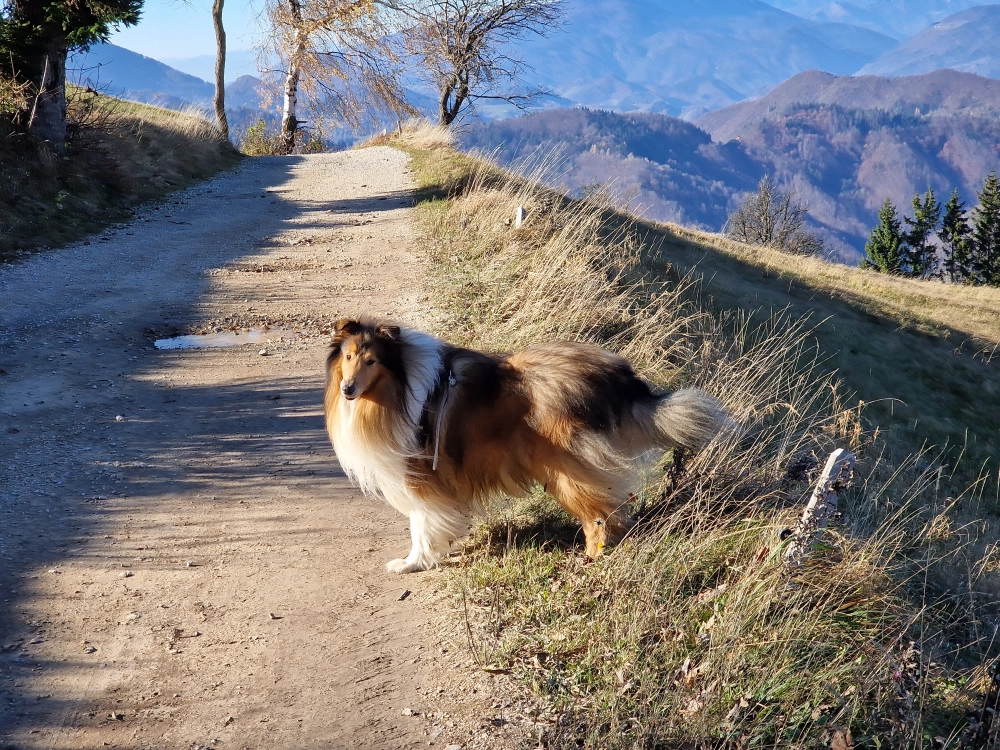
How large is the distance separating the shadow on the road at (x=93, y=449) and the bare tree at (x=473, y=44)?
24486 millimetres

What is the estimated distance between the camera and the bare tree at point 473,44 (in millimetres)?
30719

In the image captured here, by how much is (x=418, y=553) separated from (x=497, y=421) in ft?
3.36

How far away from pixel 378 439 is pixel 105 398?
3.71 meters

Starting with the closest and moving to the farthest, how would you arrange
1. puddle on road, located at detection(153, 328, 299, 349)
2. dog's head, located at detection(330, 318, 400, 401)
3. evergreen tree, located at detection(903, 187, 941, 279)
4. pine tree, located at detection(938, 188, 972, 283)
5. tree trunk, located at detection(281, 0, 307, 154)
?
dog's head, located at detection(330, 318, 400, 401)
puddle on road, located at detection(153, 328, 299, 349)
tree trunk, located at detection(281, 0, 307, 154)
pine tree, located at detection(938, 188, 972, 283)
evergreen tree, located at detection(903, 187, 941, 279)

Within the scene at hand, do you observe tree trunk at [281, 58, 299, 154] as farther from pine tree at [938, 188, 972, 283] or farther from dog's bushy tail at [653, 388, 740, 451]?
pine tree at [938, 188, 972, 283]

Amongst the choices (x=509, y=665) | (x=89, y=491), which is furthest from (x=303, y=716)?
(x=89, y=491)

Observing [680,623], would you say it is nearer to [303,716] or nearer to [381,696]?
[381,696]

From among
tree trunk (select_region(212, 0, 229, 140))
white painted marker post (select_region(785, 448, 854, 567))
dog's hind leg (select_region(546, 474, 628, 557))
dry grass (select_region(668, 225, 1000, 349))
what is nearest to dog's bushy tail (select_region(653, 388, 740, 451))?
dog's hind leg (select_region(546, 474, 628, 557))

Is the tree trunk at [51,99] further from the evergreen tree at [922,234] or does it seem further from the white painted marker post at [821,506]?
the evergreen tree at [922,234]

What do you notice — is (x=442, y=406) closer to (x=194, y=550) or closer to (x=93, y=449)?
(x=194, y=550)

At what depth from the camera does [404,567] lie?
182 inches

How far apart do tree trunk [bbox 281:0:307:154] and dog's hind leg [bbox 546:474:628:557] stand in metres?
27.3

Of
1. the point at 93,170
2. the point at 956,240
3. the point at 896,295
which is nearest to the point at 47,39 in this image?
the point at 93,170

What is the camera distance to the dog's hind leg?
4297mm
